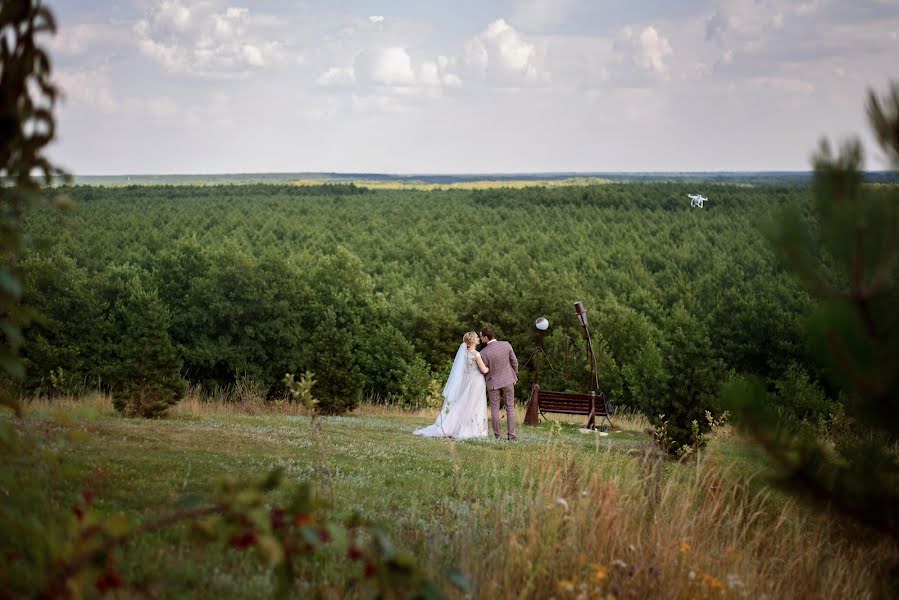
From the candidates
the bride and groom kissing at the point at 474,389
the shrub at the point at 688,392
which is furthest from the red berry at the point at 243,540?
the bride and groom kissing at the point at 474,389

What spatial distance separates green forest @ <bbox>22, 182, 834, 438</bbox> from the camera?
23.1 meters

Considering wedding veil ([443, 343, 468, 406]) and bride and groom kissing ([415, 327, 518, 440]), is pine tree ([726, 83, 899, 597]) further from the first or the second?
wedding veil ([443, 343, 468, 406])

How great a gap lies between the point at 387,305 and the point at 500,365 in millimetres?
35405

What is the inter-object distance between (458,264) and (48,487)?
74.2 meters

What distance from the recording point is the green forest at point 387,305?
23078mm

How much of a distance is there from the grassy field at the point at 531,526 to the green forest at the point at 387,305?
179cm

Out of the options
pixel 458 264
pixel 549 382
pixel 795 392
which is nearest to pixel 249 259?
pixel 549 382

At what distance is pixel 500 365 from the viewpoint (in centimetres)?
1655

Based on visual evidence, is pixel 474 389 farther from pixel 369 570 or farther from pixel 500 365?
pixel 369 570

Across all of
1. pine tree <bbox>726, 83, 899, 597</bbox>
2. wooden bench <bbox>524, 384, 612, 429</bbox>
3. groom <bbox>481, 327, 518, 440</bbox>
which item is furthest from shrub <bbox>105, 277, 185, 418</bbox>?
pine tree <bbox>726, 83, 899, 597</bbox>

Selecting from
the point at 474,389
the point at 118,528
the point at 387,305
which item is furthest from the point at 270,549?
the point at 387,305

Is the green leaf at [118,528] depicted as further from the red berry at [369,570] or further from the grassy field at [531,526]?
the red berry at [369,570]

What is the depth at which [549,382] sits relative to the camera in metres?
48.6

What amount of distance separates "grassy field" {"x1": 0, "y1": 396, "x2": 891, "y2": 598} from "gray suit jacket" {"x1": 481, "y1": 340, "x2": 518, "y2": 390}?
6617mm
